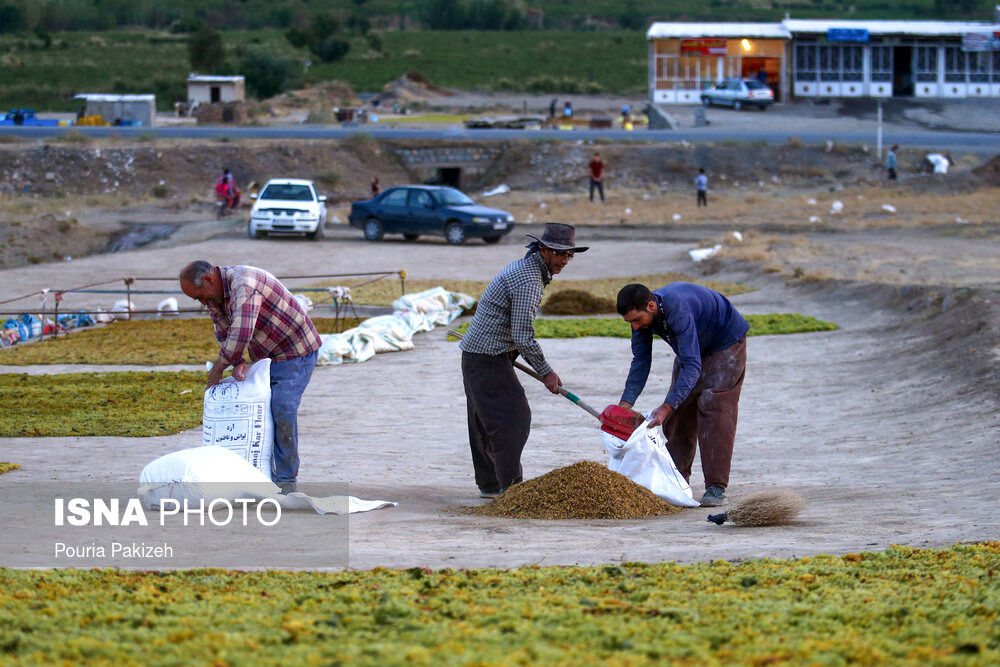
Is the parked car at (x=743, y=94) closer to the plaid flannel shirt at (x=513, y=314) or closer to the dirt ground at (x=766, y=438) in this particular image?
the dirt ground at (x=766, y=438)

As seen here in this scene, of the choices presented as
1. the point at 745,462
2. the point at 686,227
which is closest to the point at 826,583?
the point at 745,462

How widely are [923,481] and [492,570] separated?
15.0 ft

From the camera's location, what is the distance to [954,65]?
60.7 meters

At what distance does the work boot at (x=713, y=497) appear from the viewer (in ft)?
26.7

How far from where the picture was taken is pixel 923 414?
11.9 m

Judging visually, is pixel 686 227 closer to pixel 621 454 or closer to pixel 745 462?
pixel 745 462

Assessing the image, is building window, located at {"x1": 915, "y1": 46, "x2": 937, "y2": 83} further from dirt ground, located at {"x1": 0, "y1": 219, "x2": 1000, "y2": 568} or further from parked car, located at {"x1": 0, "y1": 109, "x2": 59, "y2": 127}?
parked car, located at {"x1": 0, "y1": 109, "x2": 59, "y2": 127}

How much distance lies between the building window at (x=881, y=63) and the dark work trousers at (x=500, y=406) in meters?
57.3

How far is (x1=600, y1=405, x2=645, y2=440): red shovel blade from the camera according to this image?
811 centimetres

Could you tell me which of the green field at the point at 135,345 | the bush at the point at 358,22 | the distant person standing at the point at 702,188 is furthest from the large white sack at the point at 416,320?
the bush at the point at 358,22

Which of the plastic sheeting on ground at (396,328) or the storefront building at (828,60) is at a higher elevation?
the storefront building at (828,60)

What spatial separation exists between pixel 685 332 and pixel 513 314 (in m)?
1.13

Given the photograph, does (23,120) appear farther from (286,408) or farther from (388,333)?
(286,408)

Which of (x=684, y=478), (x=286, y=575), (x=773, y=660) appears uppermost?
(x=773, y=660)
